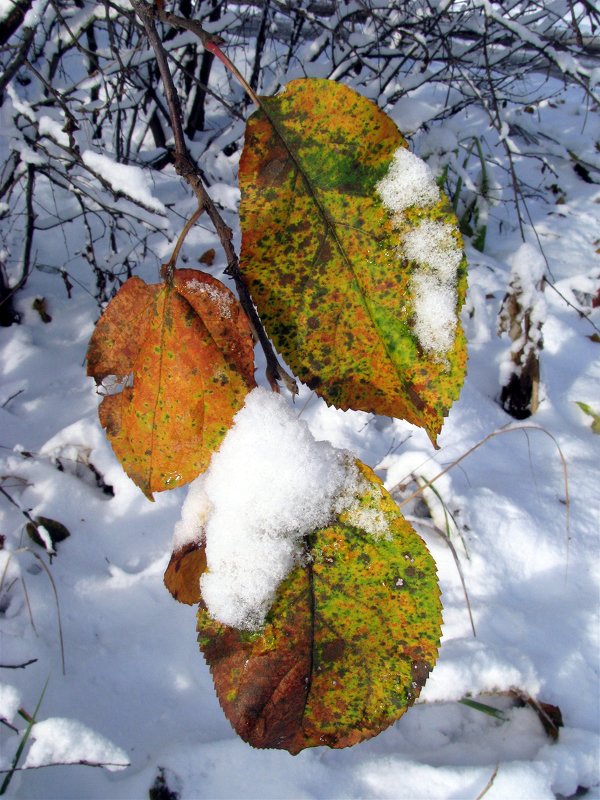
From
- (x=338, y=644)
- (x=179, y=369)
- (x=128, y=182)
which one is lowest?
(x=338, y=644)

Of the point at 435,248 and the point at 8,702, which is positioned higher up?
the point at 435,248

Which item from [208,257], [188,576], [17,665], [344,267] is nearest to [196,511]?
[188,576]

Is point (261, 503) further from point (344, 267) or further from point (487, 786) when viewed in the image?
point (487, 786)

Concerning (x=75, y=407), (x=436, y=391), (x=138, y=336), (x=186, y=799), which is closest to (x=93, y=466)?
(x=75, y=407)

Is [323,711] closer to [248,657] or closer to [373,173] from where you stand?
[248,657]

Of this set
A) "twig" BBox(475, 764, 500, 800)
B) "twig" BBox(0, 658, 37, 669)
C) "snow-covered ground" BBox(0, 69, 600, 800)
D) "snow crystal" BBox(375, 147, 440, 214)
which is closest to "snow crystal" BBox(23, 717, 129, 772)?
"snow-covered ground" BBox(0, 69, 600, 800)
